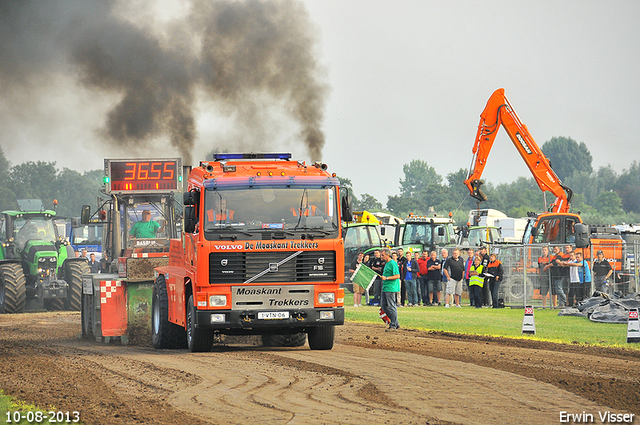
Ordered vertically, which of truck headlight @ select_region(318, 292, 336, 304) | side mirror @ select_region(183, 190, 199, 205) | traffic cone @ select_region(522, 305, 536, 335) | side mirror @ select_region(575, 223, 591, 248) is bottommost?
traffic cone @ select_region(522, 305, 536, 335)

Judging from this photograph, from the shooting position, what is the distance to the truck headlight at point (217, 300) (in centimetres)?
1360

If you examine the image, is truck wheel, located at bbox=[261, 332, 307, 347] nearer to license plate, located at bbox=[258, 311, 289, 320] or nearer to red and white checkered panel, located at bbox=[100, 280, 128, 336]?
license plate, located at bbox=[258, 311, 289, 320]

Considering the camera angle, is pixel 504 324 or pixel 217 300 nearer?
pixel 217 300

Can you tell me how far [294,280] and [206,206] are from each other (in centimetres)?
190

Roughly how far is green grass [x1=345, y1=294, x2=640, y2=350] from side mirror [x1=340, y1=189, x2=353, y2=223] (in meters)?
5.56

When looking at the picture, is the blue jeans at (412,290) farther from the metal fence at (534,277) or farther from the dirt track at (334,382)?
the dirt track at (334,382)

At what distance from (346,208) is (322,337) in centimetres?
258

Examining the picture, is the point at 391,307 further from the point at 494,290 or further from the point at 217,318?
the point at 494,290

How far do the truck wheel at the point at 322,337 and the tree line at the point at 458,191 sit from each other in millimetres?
77906

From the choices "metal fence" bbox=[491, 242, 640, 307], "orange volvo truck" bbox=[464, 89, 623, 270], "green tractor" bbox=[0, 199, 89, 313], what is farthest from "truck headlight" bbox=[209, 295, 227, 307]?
"orange volvo truck" bbox=[464, 89, 623, 270]

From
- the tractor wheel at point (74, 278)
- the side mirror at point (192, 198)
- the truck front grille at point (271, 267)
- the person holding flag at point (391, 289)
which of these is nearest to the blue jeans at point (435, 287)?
the person holding flag at point (391, 289)

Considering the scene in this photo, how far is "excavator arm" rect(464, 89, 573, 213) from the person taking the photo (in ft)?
109

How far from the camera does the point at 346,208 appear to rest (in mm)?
14023

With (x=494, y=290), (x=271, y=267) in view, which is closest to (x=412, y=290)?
(x=494, y=290)
